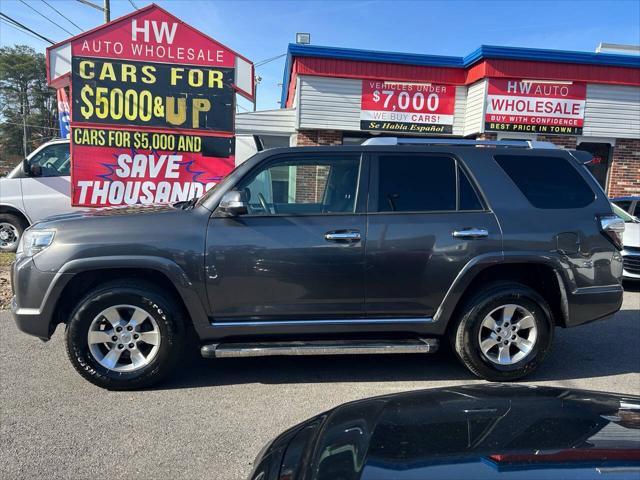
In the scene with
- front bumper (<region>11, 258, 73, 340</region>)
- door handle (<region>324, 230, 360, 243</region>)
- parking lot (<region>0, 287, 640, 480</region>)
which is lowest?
parking lot (<region>0, 287, 640, 480</region>)

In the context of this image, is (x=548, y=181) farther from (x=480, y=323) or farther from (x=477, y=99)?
(x=477, y=99)

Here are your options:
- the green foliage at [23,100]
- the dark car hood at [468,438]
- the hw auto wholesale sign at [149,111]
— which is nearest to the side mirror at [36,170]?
the hw auto wholesale sign at [149,111]

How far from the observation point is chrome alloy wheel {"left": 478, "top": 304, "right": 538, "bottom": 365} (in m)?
4.18

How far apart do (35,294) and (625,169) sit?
15.5m

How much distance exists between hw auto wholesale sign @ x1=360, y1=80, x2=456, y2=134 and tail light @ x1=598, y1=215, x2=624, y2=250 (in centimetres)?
1010

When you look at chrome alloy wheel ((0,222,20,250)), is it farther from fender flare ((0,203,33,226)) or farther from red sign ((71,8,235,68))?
→ red sign ((71,8,235,68))

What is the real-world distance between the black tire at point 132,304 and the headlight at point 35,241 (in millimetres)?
511

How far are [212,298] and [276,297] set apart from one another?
505 mm

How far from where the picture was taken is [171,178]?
25.5ft

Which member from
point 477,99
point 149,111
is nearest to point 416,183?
point 149,111

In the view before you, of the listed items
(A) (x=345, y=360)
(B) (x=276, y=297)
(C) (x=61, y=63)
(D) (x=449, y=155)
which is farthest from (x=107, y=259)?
(C) (x=61, y=63)

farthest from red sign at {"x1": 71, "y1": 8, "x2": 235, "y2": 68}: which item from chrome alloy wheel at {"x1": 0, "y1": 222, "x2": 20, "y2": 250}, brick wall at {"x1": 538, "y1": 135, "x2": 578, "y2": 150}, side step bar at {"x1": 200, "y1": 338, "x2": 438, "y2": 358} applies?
brick wall at {"x1": 538, "y1": 135, "x2": 578, "y2": 150}

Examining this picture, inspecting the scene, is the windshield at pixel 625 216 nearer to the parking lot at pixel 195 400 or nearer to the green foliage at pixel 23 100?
the parking lot at pixel 195 400

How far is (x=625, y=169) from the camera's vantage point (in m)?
14.3
